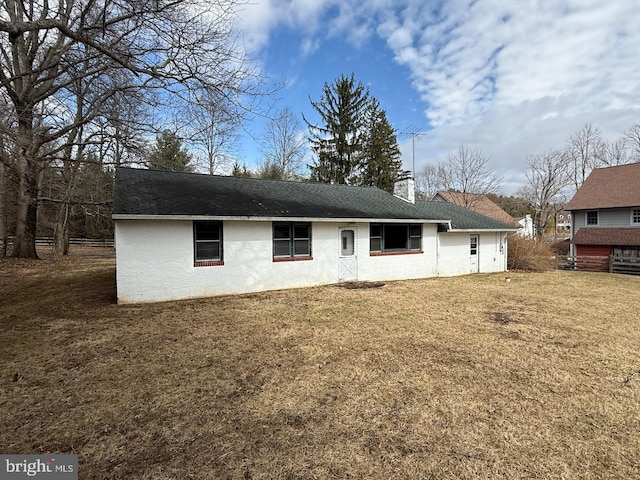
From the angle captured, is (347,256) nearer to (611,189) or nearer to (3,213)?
(611,189)

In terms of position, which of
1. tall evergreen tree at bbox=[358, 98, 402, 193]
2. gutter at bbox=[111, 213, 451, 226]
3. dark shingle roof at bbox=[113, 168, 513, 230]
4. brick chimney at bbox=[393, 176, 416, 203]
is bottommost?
gutter at bbox=[111, 213, 451, 226]

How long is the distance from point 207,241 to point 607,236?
22.9 metres

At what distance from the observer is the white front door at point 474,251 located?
1523 cm

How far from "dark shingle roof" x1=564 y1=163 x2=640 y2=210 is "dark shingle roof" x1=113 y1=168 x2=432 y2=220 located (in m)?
14.6

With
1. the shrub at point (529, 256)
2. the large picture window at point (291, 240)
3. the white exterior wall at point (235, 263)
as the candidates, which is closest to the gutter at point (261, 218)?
the white exterior wall at point (235, 263)

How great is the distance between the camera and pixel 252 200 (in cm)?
1106

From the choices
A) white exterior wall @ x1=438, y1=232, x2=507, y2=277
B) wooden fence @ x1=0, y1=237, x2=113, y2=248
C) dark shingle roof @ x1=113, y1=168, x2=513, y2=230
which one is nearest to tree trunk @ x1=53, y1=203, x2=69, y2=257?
wooden fence @ x1=0, y1=237, x2=113, y2=248

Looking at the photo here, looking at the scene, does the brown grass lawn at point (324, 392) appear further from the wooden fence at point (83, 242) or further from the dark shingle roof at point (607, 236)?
the wooden fence at point (83, 242)

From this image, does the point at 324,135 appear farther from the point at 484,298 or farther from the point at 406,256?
the point at 484,298

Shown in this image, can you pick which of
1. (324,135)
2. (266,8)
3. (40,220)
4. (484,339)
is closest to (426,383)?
(484,339)

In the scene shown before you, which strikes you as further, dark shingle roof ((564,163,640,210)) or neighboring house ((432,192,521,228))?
neighboring house ((432,192,521,228))

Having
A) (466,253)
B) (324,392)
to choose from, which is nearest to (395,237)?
(466,253)

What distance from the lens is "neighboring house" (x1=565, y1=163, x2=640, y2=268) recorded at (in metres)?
18.1

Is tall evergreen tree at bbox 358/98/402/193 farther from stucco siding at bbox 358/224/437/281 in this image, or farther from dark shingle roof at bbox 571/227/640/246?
stucco siding at bbox 358/224/437/281
